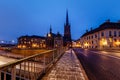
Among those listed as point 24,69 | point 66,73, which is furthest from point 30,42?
point 24,69

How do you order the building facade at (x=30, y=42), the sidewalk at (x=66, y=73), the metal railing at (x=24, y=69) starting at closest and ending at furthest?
the metal railing at (x=24, y=69)
the sidewalk at (x=66, y=73)
the building facade at (x=30, y=42)

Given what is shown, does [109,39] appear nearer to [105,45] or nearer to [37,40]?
[105,45]

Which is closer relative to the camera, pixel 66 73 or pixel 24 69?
pixel 24 69

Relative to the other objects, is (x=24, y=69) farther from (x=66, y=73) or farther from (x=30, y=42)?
(x=30, y=42)

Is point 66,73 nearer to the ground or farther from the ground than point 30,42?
nearer to the ground

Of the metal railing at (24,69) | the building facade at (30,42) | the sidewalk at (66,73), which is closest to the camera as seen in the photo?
the metal railing at (24,69)

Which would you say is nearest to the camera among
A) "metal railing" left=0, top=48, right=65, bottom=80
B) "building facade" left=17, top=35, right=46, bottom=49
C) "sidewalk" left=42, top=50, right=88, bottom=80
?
"metal railing" left=0, top=48, right=65, bottom=80

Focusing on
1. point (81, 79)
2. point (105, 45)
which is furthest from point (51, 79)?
point (105, 45)

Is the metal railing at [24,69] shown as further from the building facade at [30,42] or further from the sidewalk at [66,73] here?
the building facade at [30,42]

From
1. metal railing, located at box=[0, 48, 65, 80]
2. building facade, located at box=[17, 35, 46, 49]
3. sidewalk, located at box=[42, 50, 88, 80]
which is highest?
building facade, located at box=[17, 35, 46, 49]

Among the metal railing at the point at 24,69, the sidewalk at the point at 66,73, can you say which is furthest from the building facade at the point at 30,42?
the metal railing at the point at 24,69

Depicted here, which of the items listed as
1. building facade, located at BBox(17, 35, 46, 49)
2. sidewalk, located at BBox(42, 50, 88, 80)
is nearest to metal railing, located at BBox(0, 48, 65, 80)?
sidewalk, located at BBox(42, 50, 88, 80)

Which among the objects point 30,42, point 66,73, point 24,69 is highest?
point 30,42

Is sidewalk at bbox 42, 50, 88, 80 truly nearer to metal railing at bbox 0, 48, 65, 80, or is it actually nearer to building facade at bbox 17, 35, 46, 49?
metal railing at bbox 0, 48, 65, 80
